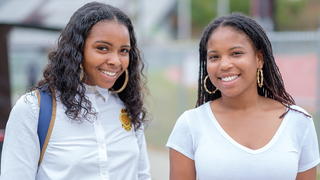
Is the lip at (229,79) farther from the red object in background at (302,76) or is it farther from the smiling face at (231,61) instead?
the red object in background at (302,76)

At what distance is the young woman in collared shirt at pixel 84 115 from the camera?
7.30 ft

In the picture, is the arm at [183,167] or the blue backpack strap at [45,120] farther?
the arm at [183,167]

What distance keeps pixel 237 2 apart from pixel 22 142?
21.9 metres

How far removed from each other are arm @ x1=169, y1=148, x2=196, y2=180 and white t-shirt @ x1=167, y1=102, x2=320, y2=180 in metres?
0.02

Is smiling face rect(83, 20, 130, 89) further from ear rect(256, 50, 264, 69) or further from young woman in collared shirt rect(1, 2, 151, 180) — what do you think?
ear rect(256, 50, 264, 69)

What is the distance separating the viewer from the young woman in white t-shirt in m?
2.34

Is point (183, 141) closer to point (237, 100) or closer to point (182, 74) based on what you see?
point (237, 100)

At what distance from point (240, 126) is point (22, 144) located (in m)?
0.96

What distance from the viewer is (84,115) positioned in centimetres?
238

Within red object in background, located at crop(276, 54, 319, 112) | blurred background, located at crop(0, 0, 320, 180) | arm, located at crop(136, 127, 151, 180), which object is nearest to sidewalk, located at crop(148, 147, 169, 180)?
blurred background, located at crop(0, 0, 320, 180)

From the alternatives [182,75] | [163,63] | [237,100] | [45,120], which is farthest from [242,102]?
[163,63]

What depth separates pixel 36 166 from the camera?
2248mm

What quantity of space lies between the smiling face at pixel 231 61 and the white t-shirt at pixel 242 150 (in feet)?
0.57

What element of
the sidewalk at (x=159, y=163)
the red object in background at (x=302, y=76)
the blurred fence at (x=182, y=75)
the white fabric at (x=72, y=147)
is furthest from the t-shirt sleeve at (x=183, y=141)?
the red object in background at (x=302, y=76)
